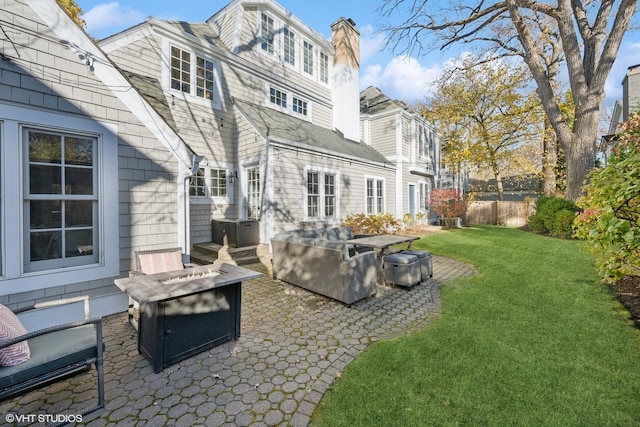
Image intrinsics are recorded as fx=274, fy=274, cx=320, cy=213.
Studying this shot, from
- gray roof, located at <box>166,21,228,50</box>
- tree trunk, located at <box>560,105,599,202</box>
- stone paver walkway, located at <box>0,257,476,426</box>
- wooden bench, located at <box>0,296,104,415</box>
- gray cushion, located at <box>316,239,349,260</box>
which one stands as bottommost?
stone paver walkway, located at <box>0,257,476,426</box>

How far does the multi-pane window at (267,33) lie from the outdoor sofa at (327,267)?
8563mm

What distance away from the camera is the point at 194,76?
8.90 metres

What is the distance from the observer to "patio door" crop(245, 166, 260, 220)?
904cm

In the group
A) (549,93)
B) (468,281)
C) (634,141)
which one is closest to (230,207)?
(468,281)

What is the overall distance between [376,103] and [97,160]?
15924 millimetres

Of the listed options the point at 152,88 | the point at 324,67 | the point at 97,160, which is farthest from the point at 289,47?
the point at 97,160

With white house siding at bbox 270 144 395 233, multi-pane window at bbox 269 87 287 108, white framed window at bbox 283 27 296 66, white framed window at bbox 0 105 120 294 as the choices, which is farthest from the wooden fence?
white framed window at bbox 0 105 120 294

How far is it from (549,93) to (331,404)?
1513 cm

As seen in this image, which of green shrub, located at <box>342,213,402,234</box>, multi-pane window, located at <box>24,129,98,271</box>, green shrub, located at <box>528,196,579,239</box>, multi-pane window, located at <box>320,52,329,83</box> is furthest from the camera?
multi-pane window, located at <box>320,52,329,83</box>

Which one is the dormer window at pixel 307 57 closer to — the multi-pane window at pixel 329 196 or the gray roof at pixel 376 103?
the gray roof at pixel 376 103

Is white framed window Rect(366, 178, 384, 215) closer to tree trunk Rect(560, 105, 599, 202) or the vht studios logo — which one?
tree trunk Rect(560, 105, 599, 202)

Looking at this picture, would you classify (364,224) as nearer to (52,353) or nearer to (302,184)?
(302,184)

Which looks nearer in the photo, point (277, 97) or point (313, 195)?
point (313, 195)

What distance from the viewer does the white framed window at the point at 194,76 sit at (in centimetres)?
852
